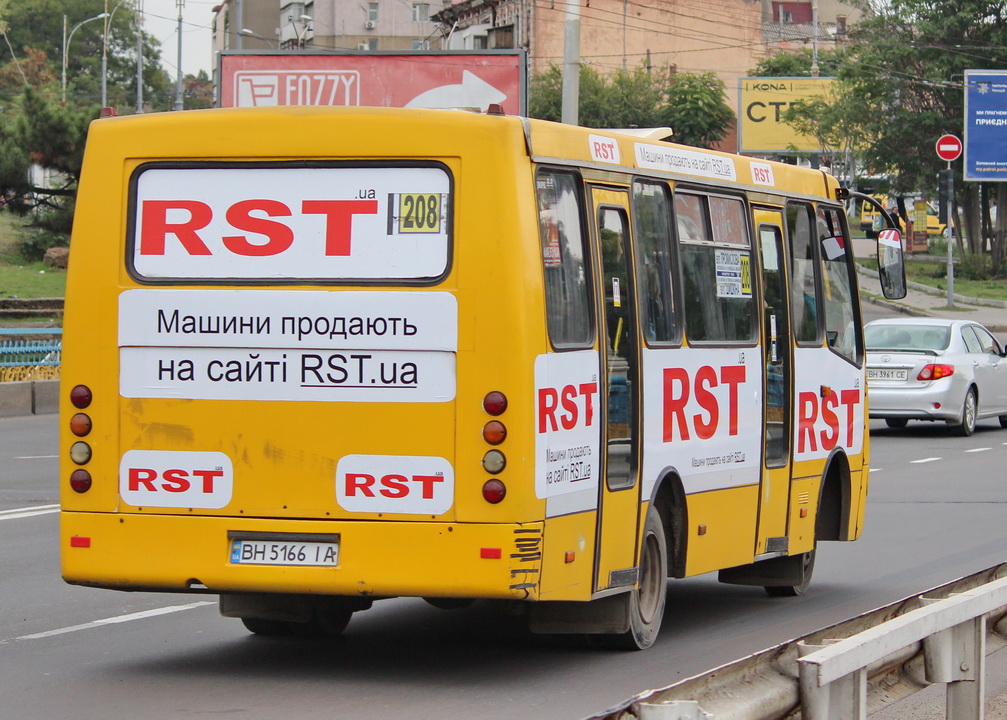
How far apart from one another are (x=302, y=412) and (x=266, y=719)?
1372 millimetres

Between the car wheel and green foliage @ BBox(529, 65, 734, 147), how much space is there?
213 ft

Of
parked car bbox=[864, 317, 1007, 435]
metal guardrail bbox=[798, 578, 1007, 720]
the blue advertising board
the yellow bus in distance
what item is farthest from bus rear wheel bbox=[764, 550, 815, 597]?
the blue advertising board

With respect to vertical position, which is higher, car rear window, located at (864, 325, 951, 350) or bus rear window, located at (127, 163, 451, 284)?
bus rear window, located at (127, 163, 451, 284)

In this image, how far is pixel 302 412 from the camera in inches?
291

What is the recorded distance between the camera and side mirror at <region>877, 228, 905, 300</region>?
1145cm

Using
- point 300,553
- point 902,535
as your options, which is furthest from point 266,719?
point 902,535

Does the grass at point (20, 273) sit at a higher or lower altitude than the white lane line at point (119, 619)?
higher

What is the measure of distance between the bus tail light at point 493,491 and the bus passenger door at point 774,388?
3038 millimetres

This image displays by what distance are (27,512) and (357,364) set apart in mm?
7499

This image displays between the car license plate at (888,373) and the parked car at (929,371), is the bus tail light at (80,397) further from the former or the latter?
the car license plate at (888,373)

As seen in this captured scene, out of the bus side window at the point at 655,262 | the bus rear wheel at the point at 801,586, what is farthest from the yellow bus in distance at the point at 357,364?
the bus rear wheel at the point at 801,586

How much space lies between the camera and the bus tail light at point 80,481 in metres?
7.55

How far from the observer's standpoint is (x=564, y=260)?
7.64 m

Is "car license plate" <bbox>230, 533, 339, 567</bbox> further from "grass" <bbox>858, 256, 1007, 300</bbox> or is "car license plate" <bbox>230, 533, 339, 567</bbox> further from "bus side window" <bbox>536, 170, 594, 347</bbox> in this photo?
"grass" <bbox>858, 256, 1007, 300</bbox>
